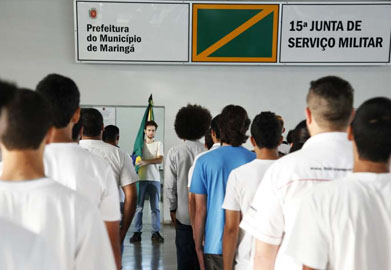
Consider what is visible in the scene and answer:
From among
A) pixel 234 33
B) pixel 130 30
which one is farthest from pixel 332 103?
pixel 130 30

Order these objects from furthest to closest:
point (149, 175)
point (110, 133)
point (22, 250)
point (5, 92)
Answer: point (149, 175)
point (110, 133)
point (22, 250)
point (5, 92)

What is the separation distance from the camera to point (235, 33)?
15.3 ft

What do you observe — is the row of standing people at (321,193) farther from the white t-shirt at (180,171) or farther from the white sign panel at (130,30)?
the white sign panel at (130,30)

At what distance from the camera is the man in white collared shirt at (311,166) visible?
3.76ft

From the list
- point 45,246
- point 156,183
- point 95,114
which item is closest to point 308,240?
point 45,246

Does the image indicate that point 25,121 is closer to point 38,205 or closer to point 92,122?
point 38,205

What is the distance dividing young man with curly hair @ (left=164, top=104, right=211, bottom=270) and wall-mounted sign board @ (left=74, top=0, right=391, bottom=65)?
7.68 feet

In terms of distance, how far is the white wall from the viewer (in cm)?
476

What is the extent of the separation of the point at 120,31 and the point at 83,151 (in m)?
3.71

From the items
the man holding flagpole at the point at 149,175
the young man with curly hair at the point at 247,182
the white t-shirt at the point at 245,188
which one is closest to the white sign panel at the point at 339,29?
the man holding flagpole at the point at 149,175

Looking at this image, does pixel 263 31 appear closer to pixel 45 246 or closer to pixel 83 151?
pixel 83 151

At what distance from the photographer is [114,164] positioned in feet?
7.26

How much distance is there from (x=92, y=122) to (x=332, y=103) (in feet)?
4.90

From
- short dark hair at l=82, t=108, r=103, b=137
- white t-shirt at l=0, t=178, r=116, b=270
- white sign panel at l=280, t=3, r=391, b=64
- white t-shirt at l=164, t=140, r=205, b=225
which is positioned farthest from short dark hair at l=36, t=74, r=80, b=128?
white sign panel at l=280, t=3, r=391, b=64
